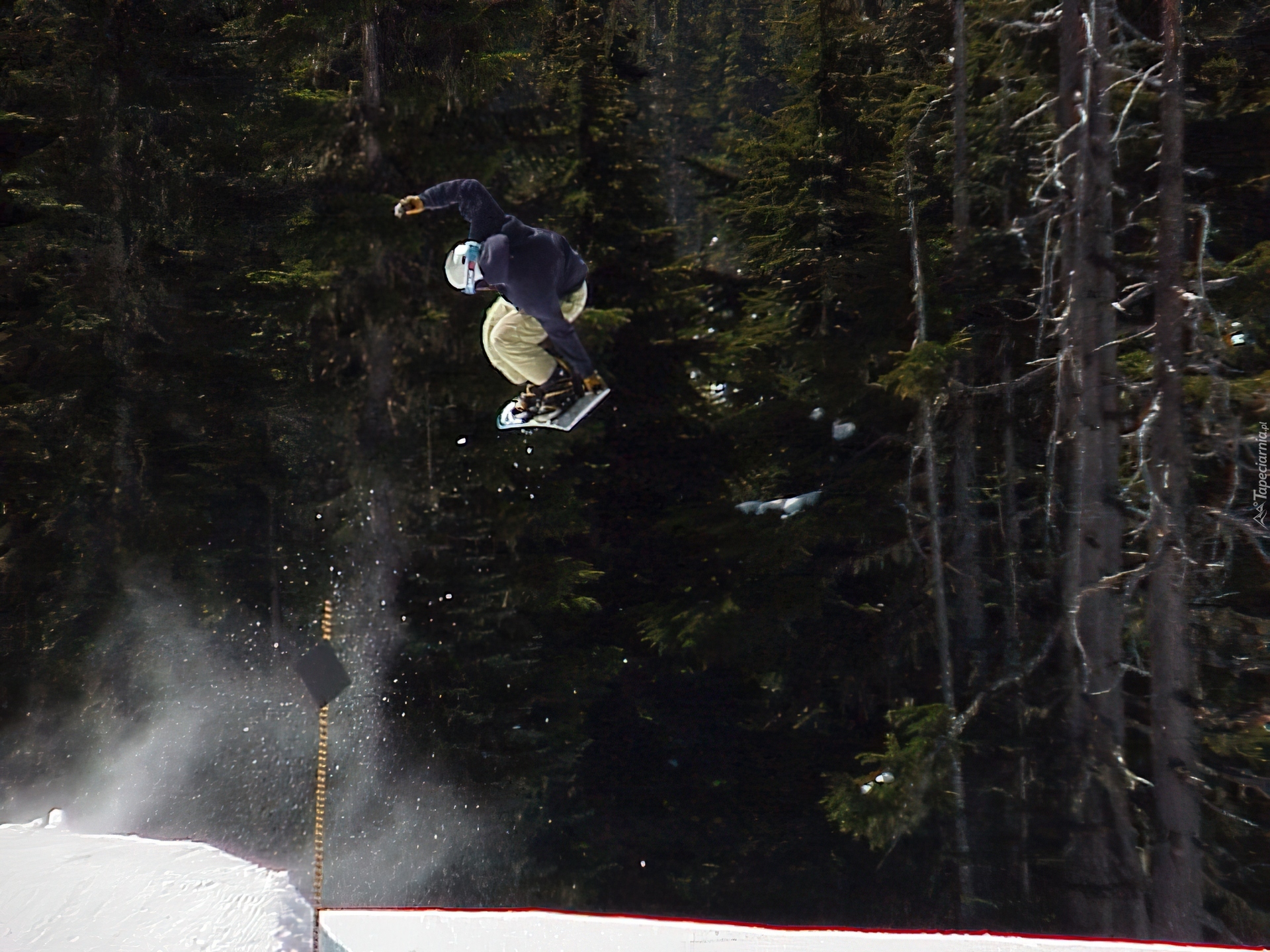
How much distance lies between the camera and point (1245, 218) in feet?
34.4

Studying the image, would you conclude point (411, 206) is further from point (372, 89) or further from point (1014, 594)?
point (1014, 594)

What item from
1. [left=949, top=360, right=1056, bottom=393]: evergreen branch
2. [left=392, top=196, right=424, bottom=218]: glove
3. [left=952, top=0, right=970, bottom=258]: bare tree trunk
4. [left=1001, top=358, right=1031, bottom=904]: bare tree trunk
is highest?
[left=952, top=0, right=970, bottom=258]: bare tree trunk

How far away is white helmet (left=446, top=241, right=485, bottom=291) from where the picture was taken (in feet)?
18.7

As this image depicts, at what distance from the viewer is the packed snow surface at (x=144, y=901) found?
6258 millimetres

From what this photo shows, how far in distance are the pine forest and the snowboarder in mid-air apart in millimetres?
4410

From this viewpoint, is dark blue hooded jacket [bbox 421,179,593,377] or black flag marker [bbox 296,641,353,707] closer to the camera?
dark blue hooded jacket [bbox 421,179,593,377]

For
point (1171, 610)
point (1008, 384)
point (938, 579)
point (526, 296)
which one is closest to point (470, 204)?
point (526, 296)

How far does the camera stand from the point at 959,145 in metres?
12.1

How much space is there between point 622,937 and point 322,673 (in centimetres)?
245

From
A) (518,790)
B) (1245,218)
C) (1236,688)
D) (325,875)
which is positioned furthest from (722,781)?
(1245,218)

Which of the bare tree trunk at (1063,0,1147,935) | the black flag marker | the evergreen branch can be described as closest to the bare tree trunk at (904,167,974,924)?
the evergreen branch

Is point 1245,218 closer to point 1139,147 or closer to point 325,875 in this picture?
Answer: point 1139,147

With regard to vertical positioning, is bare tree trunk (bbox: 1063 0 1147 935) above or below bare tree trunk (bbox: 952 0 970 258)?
below

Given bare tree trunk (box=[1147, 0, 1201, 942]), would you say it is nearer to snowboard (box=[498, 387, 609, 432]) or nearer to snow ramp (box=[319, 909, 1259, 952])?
snow ramp (box=[319, 909, 1259, 952])
